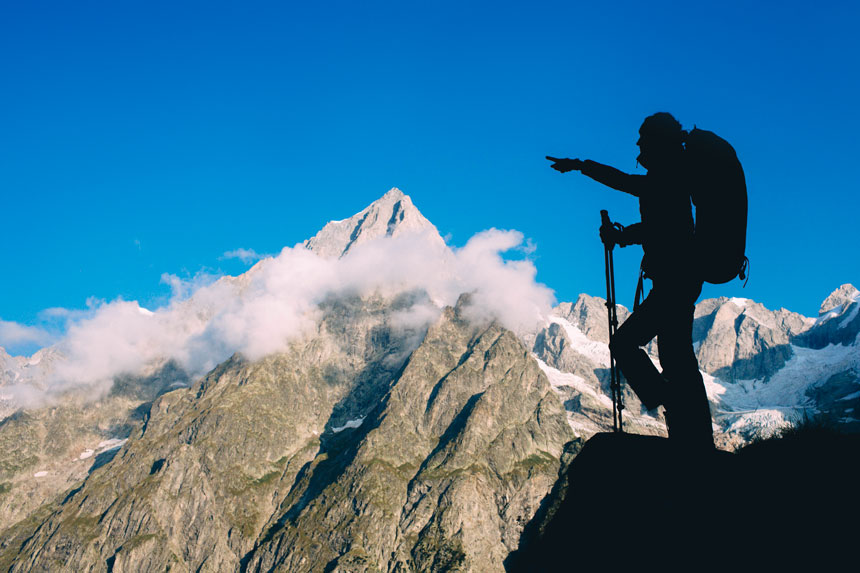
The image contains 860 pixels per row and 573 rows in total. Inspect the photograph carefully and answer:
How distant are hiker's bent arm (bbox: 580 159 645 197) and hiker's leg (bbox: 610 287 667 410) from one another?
88.4 inches

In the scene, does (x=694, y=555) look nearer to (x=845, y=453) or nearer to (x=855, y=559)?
(x=855, y=559)

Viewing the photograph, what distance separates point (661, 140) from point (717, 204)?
220cm

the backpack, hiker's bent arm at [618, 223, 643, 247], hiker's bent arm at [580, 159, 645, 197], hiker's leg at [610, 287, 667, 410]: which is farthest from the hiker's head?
hiker's leg at [610, 287, 667, 410]

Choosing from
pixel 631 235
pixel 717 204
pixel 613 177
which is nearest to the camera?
pixel 717 204

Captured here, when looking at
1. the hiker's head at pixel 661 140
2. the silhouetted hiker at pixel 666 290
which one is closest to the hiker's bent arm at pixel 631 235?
the silhouetted hiker at pixel 666 290

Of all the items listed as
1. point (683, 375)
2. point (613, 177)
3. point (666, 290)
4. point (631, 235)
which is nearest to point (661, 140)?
point (613, 177)

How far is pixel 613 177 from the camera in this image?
13094mm

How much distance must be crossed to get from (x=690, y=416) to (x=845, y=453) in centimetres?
271

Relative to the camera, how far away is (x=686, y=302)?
12.0 m

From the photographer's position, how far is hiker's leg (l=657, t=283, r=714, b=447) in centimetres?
1154

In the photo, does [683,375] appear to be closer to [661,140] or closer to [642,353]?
[642,353]

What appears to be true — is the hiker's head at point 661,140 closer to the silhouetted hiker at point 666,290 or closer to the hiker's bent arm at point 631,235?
the silhouetted hiker at point 666,290

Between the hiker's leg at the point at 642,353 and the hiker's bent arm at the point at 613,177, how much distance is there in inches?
88.4

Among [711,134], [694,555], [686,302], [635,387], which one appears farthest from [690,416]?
[711,134]
